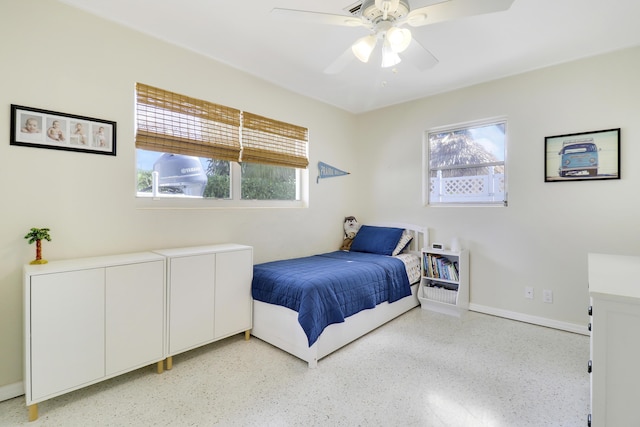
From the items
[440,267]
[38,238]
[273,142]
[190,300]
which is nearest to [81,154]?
[38,238]

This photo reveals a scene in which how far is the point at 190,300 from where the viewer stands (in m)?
2.21

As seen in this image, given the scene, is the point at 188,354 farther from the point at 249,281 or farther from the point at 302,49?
the point at 302,49

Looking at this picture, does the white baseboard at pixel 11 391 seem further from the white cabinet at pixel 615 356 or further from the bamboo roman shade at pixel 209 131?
the white cabinet at pixel 615 356

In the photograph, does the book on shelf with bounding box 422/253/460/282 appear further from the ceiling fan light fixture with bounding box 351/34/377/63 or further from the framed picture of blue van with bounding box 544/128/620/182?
the ceiling fan light fixture with bounding box 351/34/377/63

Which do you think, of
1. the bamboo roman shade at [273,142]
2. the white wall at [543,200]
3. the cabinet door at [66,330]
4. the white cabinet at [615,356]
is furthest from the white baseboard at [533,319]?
the cabinet door at [66,330]

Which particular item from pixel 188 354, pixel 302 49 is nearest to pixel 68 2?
pixel 302 49

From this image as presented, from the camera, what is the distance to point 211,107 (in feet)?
8.95

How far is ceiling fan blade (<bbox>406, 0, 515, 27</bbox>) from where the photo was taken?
1442mm

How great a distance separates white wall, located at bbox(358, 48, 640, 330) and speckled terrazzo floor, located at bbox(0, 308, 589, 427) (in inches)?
22.7

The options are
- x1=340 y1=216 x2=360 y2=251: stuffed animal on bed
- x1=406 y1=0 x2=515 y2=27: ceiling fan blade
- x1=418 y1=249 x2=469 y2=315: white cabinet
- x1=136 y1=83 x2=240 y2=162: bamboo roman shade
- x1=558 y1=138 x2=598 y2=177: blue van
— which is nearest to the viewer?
x1=406 y1=0 x2=515 y2=27: ceiling fan blade

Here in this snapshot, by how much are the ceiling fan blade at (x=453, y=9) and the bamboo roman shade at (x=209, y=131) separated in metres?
1.84

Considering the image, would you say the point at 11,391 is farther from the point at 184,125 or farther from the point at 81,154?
the point at 184,125

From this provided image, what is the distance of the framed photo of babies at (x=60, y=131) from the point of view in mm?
1830

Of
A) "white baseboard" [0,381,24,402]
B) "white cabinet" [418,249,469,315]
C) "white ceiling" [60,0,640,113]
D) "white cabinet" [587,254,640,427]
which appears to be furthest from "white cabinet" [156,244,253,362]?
"white cabinet" [587,254,640,427]
